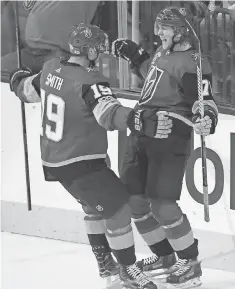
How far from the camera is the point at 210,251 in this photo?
17.2 ft

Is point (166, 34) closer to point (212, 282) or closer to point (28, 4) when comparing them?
point (212, 282)

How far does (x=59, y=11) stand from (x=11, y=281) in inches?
54.6

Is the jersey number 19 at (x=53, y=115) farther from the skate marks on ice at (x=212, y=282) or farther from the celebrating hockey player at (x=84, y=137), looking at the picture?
the skate marks on ice at (x=212, y=282)

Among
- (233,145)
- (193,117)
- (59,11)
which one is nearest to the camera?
(193,117)

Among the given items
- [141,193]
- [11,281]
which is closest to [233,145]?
[141,193]

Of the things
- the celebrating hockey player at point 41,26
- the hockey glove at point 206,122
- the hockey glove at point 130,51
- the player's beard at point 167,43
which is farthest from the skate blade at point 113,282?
the celebrating hockey player at point 41,26

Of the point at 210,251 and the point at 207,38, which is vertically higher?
the point at 207,38

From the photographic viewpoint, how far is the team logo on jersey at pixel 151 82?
15.4ft

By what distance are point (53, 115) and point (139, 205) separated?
0.57 m

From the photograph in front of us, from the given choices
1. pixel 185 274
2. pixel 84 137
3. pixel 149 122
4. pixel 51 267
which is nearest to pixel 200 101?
pixel 149 122

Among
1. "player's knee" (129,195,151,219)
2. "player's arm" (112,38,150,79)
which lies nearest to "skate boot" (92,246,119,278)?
"player's knee" (129,195,151,219)

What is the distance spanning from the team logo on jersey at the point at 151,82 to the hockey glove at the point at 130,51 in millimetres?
225

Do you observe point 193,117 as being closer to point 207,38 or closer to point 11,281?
point 207,38

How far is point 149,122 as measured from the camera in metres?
4.47
